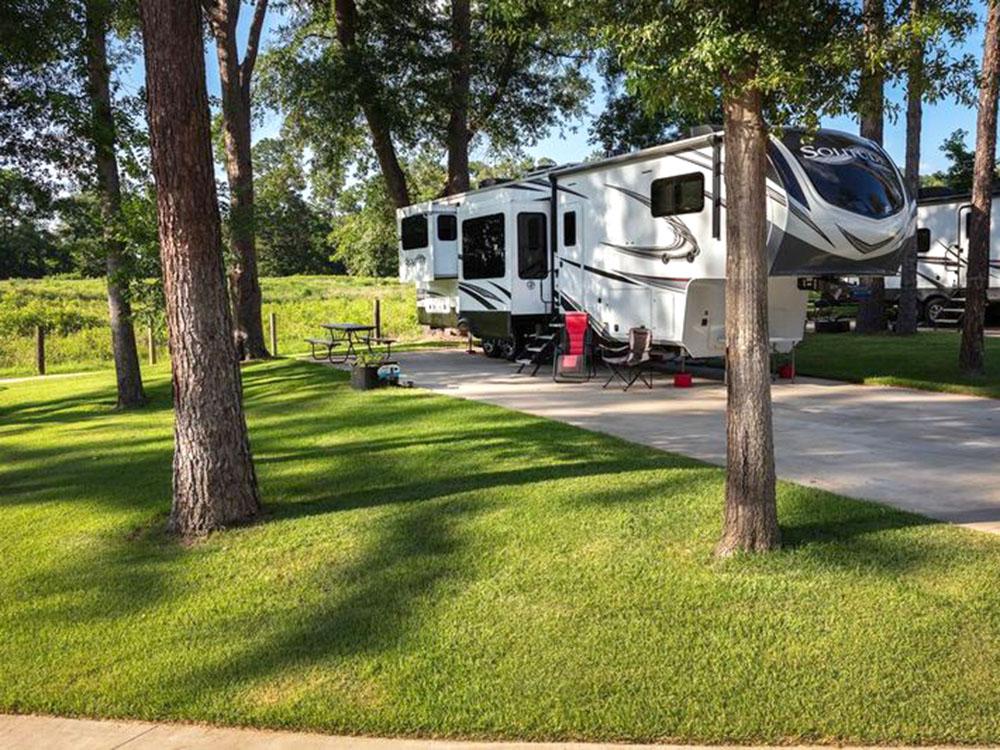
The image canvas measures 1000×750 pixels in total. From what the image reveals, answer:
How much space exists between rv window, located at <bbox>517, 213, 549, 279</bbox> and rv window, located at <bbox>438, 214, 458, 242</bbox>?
2.32m

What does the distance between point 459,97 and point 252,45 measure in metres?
4.41

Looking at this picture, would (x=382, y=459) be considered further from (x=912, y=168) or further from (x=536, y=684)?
(x=912, y=168)

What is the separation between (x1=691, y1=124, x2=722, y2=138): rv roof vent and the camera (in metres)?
9.88

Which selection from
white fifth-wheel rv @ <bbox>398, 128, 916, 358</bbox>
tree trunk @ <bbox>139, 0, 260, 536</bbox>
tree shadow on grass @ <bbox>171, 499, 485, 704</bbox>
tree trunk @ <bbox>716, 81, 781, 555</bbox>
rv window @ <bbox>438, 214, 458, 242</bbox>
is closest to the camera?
tree shadow on grass @ <bbox>171, 499, 485, 704</bbox>

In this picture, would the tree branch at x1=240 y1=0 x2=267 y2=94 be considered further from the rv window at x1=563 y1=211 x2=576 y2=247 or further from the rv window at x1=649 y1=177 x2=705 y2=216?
the rv window at x1=649 y1=177 x2=705 y2=216

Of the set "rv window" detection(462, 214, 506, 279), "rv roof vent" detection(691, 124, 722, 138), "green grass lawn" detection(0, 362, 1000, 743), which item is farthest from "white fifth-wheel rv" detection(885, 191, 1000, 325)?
"green grass lawn" detection(0, 362, 1000, 743)

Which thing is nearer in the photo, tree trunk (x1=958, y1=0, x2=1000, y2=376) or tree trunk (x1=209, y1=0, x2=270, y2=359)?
tree trunk (x1=958, y1=0, x2=1000, y2=376)

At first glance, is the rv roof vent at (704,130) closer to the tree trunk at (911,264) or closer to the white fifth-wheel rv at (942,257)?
the tree trunk at (911,264)

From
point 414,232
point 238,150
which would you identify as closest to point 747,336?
point 414,232

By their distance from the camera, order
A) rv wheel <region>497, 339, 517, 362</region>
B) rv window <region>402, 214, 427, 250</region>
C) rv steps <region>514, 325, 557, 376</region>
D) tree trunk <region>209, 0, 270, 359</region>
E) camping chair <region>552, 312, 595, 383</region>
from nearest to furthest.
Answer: camping chair <region>552, 312, 595, 383</region>
rv steps <region>514, 325, 557, 376</region>
rv wheel <region>497, 339, 517, 362</region>
tree trunk <region>209, 0, 270, 359</region>
rv window <region>402, 214, 427, 250</region>

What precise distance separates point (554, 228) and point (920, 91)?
875 cm

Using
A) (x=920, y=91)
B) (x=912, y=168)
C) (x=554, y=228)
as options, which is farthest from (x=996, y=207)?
(x=920, y=91)

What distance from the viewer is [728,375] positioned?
14.3ft

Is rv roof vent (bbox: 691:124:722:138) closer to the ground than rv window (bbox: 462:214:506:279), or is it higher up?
higher up
